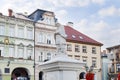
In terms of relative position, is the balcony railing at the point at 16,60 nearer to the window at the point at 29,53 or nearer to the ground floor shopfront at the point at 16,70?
the ground floor shopfront at the point at 16,70

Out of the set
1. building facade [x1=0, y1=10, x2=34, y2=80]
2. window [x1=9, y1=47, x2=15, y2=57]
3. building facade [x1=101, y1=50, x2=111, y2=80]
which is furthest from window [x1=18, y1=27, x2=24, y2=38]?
building facade [x1=101, y1=50, x2=111, y2=80]

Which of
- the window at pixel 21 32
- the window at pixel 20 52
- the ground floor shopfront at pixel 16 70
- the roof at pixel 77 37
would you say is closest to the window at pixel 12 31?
the window at pixel 21 32

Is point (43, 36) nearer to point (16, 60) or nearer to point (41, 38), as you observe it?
point (41, 38)

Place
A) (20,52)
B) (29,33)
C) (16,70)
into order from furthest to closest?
(29,33) → (16,70) → (20,52)

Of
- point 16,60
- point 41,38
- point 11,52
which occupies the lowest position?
point 16,60

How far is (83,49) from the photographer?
123ft

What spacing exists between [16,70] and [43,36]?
5.43 m

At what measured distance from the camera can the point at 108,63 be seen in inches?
1721

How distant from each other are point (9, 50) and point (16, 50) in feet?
2.85

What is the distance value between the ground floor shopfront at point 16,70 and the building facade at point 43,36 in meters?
1.00

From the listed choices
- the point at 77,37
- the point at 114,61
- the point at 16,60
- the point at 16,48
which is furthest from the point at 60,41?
the point at 114,61

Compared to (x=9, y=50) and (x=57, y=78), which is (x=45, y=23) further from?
(x=57, y=78)

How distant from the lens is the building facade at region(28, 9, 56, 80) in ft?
107

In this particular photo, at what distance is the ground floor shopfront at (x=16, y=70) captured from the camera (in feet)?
96.1
